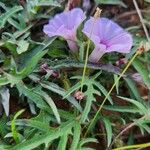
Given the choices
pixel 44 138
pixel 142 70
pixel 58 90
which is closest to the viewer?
pixel 44 138

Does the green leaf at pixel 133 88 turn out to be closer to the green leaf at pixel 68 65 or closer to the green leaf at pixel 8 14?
the green leaf at pixel 68 65

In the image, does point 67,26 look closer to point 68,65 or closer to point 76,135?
point 68,65

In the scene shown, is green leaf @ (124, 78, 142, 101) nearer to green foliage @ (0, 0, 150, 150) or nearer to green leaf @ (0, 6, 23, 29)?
green foliage @ (0, 0, 150, 150)

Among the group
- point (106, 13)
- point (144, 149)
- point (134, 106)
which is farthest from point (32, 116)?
point (106, 13)

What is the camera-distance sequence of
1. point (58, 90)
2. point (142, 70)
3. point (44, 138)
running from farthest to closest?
point (142, 70)
point (58, 90)
point (44, 138)

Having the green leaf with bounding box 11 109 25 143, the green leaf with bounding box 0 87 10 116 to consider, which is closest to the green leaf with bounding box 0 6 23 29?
the green leaf with bounding box 0 87 10 116

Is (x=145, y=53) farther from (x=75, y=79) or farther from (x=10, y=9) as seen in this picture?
(x=10, y=9)

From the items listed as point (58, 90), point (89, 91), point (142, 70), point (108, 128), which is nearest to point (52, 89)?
point (58, 90)
